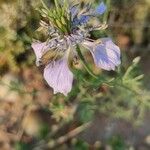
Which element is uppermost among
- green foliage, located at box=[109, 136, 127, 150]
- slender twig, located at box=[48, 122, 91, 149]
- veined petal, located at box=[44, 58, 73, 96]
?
veined petal, located at box=[44, 58, 73, 96]

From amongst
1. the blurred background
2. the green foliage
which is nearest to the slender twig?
the blurred background

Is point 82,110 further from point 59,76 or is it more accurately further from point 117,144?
point 59,76

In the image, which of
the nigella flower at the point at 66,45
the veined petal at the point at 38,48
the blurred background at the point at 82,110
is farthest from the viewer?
the blurred background at the point at 82,110

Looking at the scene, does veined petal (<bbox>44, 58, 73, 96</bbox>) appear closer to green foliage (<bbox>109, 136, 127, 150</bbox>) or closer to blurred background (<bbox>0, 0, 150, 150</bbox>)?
blurred background (<bbox>0, 0, 150, 150</bbox>)

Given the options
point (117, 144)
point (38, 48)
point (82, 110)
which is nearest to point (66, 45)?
point (38, 48)

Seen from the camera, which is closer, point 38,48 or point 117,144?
point 38,48

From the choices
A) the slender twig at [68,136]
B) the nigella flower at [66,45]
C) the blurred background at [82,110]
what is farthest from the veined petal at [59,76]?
the slender twig at [68,136]

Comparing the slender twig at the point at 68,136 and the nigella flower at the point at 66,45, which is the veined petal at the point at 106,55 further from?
the slender twig at the point at 68,136

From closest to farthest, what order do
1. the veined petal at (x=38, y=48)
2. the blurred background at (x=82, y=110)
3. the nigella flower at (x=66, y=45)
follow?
the nigella flower at (x=66, y=45) < the veined petal at (x=38, y=48) < the blurred background at (x=82, y=110)
